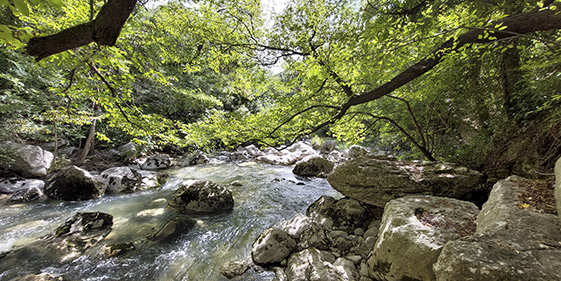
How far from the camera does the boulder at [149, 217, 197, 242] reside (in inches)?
165

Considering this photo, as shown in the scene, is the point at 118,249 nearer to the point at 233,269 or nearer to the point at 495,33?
the point at 233,269

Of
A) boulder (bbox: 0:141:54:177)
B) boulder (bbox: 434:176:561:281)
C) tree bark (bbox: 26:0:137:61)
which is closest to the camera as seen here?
boulder (bbox: 434:176:561:281)

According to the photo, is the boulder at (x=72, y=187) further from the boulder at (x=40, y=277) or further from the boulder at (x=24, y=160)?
the boulder at (x=40, y=277)

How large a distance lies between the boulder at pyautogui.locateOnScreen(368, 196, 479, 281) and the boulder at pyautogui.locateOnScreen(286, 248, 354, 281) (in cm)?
48

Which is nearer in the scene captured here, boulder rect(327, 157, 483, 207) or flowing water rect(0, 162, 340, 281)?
flowing water rect(0, 162, 340, 281)

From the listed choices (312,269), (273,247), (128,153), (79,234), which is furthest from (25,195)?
(312,269)

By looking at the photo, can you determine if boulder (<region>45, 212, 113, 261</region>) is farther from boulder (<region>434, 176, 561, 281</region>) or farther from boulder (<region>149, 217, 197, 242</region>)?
boulder (<region>434, 176, 561, 281</region>)

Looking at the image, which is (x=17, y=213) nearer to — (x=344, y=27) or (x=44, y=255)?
(x=44, y=255)

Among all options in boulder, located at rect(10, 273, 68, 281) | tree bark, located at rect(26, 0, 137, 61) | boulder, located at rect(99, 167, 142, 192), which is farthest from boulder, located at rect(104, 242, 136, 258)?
boulder, located at rect(99, 167, 142, 192)

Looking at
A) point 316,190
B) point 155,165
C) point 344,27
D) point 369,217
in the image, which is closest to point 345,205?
point 369,217

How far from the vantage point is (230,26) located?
5191 millimetres

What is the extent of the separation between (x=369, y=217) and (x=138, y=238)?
5131mm

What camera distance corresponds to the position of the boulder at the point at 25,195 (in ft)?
18.6

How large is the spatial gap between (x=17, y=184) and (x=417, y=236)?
36.6 feet
